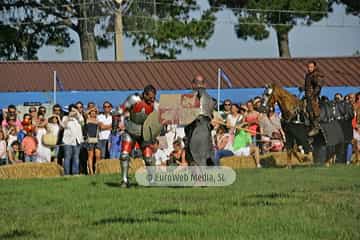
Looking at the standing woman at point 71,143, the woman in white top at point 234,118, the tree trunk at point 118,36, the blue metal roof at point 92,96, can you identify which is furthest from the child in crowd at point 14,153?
the tree trunk at point 118,36

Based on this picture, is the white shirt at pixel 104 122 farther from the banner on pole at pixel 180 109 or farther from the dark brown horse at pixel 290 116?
the banner on pole at pixel 180 109

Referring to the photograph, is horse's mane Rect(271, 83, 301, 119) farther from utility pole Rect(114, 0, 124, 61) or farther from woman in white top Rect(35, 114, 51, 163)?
utility pole Rect(114, 0, 124, 61)

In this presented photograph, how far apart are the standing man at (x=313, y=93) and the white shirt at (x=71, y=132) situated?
5.38 m

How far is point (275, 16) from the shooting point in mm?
47188

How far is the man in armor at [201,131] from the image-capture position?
15891 mm

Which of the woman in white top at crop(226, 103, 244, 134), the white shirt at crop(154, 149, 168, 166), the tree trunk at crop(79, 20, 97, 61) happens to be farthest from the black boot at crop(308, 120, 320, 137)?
the tree trunk at crop(79, 20, 97, 61)

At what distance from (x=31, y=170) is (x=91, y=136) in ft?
7.40

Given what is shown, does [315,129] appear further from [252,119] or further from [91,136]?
[91,136]

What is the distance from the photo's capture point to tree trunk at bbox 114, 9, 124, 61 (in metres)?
39.7

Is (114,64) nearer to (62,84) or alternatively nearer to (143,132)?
(62,84)

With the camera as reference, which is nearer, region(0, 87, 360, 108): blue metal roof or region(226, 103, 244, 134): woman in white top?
region(226, 103, 244, 134): woman in white top

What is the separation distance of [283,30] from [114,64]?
558 inches

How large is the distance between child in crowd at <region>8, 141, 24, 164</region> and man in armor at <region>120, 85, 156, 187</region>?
607 cm

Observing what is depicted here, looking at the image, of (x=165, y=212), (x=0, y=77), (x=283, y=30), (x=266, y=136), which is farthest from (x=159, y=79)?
(x=165, y=212)
